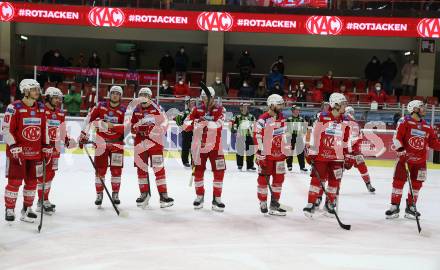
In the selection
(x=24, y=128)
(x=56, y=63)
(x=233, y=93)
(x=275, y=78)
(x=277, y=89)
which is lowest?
(x=24, y=128)

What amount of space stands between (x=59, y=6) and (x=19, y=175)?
1199 cm

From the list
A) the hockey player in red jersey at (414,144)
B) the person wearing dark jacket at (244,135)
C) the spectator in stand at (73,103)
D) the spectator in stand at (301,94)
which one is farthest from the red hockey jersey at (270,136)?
the spectator in stand at (301,94)

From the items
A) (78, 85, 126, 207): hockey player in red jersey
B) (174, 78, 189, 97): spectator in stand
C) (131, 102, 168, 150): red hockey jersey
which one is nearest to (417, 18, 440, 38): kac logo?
(174, 78, 189, 97): spectator in stand

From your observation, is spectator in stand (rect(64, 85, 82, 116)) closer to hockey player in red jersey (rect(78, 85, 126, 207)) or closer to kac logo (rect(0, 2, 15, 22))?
kac logo (rect(0, 2, 15, 22))

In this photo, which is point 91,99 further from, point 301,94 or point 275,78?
point 301,94

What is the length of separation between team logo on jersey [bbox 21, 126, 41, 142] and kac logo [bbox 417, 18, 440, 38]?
43.2 ft

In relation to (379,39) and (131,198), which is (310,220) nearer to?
(131,198)

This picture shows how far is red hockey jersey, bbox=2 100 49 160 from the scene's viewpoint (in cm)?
755

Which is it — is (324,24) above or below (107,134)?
above

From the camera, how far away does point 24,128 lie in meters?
7.64

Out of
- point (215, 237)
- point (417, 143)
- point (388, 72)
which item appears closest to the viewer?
point (215, 237)

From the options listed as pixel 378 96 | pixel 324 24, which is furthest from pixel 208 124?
pixel 378 96

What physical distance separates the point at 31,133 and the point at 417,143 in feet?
16.2

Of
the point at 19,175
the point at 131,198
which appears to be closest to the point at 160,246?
the point at 19,175
